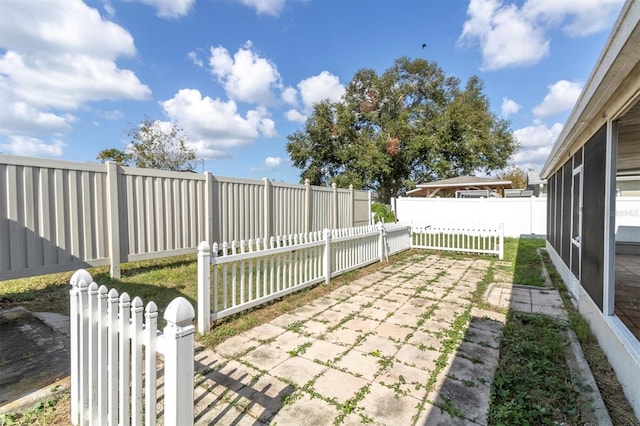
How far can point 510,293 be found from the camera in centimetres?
496

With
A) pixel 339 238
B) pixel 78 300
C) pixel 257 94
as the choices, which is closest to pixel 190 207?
pixel 339 238

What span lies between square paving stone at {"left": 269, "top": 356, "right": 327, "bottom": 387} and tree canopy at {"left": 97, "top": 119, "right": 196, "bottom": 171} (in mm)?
14380

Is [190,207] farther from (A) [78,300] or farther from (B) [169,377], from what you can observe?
(B) [169,377]

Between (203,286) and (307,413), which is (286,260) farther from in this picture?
(307,413)

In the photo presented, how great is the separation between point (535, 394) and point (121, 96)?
1634 centimetres

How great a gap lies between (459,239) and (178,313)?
922 cm

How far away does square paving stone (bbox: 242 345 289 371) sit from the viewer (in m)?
2.59

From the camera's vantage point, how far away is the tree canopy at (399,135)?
18.2m

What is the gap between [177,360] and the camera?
1.23 metres

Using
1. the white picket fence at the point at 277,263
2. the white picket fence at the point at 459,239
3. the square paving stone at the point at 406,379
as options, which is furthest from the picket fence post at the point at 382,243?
the square paving stone at the point at 406,379

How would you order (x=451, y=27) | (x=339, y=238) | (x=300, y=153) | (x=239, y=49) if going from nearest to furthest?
(x=339, y=238)
(x=239, y=49)
(x=451, y=27)
(x=300, y=153)

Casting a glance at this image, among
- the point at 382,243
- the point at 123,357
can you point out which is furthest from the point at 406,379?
the point at 382,243

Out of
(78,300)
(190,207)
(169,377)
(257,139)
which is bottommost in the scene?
(169,377)

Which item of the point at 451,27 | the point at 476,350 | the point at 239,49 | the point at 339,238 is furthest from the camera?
the point at 451,27
